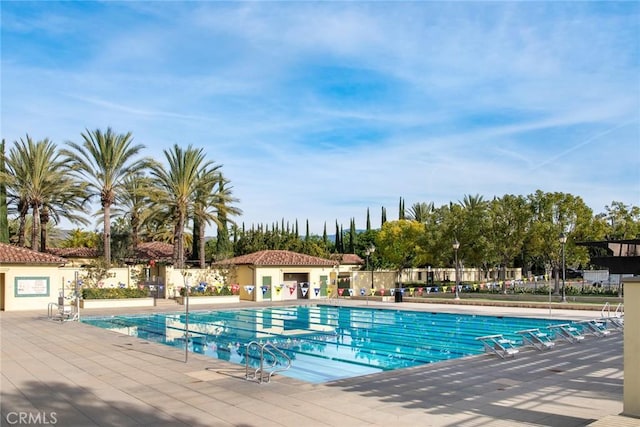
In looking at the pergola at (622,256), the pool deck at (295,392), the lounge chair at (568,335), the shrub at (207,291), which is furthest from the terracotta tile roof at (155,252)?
the pergola at (622,256)

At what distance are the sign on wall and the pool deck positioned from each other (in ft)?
50.4

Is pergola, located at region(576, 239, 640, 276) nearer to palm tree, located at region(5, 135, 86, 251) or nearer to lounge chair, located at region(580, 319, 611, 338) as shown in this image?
lounge chair, located at region(580, 319, 611, 338)

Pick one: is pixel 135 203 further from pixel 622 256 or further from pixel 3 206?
pixel 622 256

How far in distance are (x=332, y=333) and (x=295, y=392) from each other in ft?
40.5

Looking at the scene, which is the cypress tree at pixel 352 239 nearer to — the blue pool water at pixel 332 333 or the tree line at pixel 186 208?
the tree line at pixel 186 208

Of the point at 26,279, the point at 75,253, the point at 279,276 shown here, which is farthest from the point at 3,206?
the point at 279,276

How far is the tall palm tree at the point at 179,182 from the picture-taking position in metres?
36.9

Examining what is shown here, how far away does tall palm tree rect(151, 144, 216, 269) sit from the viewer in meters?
36.9

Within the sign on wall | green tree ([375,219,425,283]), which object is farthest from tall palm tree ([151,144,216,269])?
green tree ([375,219,425,283])

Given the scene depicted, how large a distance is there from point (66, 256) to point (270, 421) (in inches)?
1584

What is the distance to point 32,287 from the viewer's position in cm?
2914

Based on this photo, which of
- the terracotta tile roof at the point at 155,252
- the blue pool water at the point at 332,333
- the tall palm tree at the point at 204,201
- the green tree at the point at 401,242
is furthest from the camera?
the green tree at the point at 401,242

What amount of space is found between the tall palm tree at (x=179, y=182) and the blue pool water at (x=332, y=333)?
29.5 feet

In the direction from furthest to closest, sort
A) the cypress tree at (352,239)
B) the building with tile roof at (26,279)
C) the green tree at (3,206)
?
the cypress tree at (352,239)
the green tree at (3,206)
the building with tile roof at (26,279)
